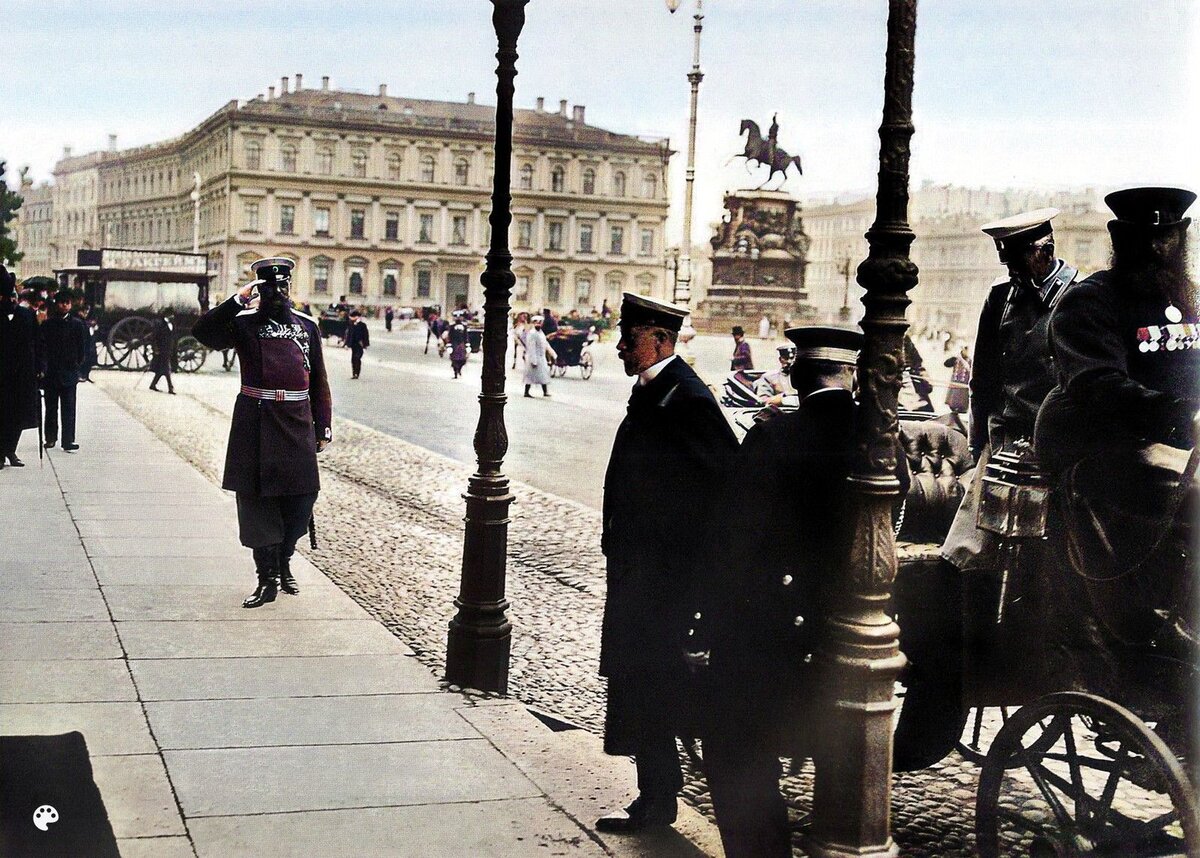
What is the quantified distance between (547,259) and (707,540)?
24949mm

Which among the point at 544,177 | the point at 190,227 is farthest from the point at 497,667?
the point at 544,177

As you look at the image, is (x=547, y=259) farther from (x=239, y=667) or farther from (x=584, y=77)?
(x=239, y=667)

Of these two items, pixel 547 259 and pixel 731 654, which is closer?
pixel 731 654

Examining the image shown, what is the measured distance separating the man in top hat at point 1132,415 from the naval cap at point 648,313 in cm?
98

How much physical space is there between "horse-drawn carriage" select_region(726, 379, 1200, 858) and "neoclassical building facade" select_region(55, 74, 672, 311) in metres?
4.62

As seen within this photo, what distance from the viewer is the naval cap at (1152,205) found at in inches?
130

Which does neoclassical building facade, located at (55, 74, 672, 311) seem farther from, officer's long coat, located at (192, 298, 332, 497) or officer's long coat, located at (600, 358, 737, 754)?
officer's long coat, located at (600, 358, 737, 754)

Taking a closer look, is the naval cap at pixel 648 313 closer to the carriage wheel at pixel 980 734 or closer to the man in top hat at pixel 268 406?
the carriage wheel at pixel 980 734

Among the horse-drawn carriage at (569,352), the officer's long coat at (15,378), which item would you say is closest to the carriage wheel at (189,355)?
the officer's long coat at (15,378)

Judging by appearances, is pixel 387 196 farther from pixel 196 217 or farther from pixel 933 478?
pixel 933 478

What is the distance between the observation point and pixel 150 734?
430 centimetres

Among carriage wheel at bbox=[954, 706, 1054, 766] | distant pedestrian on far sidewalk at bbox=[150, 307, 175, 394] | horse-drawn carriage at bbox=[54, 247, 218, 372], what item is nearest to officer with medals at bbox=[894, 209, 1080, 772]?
carriage wheel at bbox=[954, 706, 1054, 766]

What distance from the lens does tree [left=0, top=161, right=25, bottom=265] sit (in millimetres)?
5230

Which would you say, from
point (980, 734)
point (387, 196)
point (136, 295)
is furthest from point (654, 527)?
point (387, 196)
